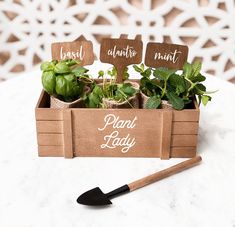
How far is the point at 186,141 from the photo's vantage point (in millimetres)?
1066

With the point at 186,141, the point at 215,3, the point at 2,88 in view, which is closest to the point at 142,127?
the point at 186,141

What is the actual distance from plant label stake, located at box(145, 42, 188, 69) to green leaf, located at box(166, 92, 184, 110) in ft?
0.49

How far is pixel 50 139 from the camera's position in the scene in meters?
1.07

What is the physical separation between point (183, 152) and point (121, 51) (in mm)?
321

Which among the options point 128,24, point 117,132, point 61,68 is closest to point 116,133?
point 117,132

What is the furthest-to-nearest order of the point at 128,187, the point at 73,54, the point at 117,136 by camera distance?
the point at 73,54
the point at 117,136
the point at 128,187

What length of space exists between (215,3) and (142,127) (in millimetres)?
1432

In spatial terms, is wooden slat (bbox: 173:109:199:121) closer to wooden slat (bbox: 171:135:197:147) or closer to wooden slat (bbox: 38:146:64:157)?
wooden slat (bbox: 171:135:197:147)

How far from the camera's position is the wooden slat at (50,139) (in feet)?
3.49

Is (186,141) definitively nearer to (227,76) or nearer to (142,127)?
(142,127)

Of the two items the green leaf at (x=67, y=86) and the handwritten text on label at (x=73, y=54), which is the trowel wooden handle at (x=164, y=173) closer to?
the green leaf at (x=67, y=86)

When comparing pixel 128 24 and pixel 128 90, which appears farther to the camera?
pixel 128 24

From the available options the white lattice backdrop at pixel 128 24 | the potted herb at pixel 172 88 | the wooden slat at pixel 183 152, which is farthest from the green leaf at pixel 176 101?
the white lattice backdrop at pixel 128 24

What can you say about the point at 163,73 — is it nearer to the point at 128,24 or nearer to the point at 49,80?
the point at 49,80
